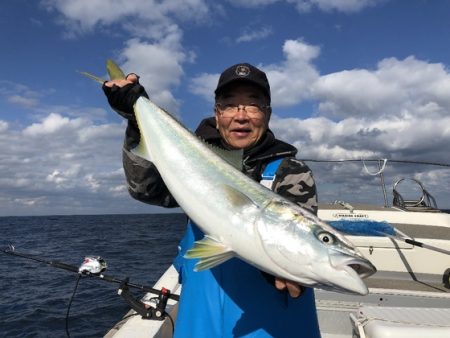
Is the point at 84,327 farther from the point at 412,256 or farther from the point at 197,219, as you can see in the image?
the point at 197,219

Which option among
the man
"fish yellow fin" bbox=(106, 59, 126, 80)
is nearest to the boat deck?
the man

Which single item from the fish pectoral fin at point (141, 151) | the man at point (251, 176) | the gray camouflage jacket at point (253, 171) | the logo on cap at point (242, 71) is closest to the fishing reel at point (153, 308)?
the man at point (251, 176)

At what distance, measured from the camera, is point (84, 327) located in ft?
42.7

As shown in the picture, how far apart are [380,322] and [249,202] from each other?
241 cm

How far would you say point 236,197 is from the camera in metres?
2.59

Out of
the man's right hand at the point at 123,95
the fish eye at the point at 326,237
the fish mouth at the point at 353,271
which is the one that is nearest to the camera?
the fish mouth at the point at 353,271

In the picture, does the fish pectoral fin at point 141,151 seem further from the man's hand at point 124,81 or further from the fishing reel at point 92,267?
the fishing reel at point 92,267

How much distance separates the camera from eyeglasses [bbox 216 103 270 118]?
3014 mm

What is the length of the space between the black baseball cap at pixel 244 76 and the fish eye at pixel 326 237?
1.26 metres

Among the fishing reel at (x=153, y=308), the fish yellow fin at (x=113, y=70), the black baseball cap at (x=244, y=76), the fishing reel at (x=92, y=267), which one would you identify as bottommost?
the fishing reel at (x=153, y=308)

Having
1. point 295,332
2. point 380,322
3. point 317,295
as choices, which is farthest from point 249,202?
point 317,295

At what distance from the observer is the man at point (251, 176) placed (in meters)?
2.70

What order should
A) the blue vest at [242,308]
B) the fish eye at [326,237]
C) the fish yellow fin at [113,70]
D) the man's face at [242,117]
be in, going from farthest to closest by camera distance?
the fish yellow fin at [113,70], the man's face at [242,117], the blue vest at [242,308], the fish eye at [326,237]

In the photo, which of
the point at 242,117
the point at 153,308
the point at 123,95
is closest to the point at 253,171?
the point at 242,117
